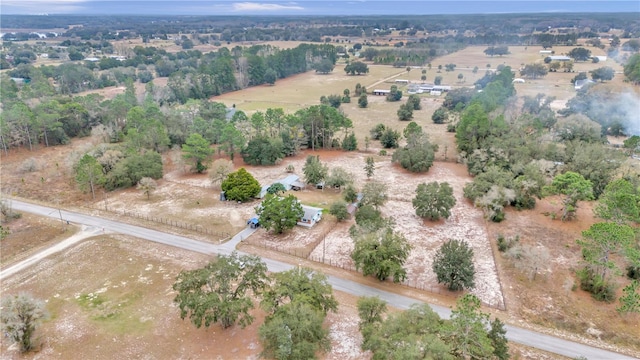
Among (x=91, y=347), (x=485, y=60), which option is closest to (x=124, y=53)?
(x=485, y=60)

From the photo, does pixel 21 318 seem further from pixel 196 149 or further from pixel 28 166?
pixel 28 166

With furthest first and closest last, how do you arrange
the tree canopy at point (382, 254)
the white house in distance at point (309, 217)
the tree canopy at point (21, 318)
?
the white house in distance at point (309, 217) → the tree canopy at point (382, 254) → the tree canopy at point (21, 318)

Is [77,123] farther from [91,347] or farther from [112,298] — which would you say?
[91,347]

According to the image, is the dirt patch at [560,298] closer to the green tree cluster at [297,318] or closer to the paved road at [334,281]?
the paved road at [334,281]

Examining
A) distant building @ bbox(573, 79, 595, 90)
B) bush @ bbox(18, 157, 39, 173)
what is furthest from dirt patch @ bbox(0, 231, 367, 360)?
distant building @ bbox(573, 79, 595, 90)

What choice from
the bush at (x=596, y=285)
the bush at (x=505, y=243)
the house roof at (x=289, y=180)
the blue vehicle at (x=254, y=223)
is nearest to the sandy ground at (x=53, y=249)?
the blue vehicle at (x=254, y=223)

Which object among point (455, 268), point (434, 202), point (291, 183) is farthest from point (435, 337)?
point (291, 183)
